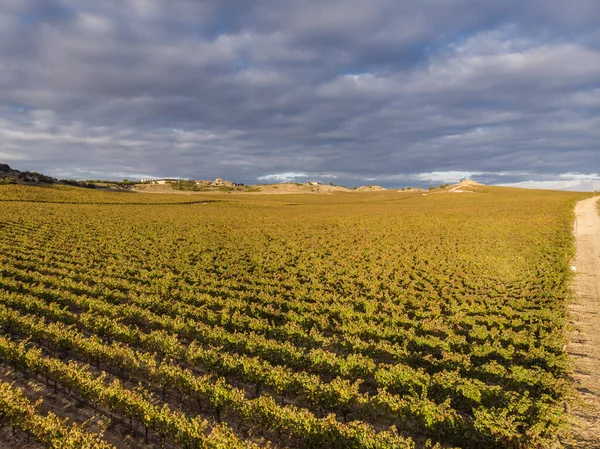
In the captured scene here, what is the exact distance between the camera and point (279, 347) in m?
15.4

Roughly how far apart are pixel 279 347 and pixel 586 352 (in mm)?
15138

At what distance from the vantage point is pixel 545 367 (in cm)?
1514

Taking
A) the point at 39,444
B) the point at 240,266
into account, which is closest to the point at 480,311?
the point at 240,266

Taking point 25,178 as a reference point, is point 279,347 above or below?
below

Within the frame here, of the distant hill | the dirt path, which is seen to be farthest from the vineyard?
the distant hill

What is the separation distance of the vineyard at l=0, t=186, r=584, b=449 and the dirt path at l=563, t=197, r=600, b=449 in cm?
62

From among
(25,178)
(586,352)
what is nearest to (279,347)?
(586,352)

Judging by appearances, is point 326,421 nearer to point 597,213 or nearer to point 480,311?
point 480,311

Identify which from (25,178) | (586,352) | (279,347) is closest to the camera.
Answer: (279,347)

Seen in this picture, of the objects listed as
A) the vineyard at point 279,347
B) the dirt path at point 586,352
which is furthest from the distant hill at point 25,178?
the dirt path at point 586,352

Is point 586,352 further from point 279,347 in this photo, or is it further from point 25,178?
point 25,178

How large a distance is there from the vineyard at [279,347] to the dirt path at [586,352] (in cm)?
62

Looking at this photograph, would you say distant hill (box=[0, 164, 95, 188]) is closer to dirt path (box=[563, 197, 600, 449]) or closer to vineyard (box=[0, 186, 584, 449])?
vineyard (box=[0, 186, 584, 449])

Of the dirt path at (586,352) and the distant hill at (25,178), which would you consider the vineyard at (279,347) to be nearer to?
the dirt path at (586,352)
